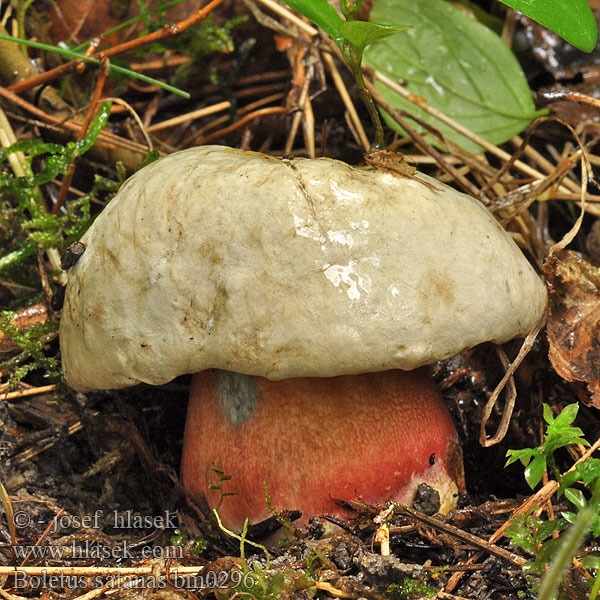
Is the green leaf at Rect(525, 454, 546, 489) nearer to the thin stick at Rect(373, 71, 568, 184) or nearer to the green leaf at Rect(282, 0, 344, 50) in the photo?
the green leaf at Rect(282, 0, 344, 50)

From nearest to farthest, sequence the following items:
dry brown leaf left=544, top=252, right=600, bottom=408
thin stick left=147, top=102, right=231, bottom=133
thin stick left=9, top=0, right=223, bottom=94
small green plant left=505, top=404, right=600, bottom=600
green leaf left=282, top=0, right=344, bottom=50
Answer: small green plant left=505, top=404, right=600, bottom=600, green leaf left=282, top=0, right=344, bottom=50, dry brown leaf left=544, top=252, right=600, bottom=408, thin stick left=9, top=0, right=223, bottom=94, thin stick left=147, top=102, right=231, bottom=133

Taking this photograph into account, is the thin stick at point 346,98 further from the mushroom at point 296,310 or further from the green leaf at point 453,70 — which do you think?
the mushroom at point 296,310

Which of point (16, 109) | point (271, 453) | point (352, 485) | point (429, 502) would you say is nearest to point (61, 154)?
point (16, 109)

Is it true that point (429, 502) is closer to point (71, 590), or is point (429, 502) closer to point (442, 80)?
point (71, 590)

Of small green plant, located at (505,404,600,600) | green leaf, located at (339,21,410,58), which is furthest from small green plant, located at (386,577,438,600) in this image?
green leaf, located at (339,21,410,58)

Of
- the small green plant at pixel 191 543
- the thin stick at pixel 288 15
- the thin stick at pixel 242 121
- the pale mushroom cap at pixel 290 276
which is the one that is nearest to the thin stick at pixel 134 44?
the thin stick at pixel 288 15
